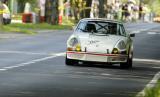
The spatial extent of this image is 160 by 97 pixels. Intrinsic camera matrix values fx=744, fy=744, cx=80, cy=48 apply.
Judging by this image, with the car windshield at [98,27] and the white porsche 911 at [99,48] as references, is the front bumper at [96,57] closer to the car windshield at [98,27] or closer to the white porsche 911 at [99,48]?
the white porsche 911 at [99,48]

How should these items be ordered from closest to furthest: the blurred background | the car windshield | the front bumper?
the front bumper < the car windshield < the blurred background

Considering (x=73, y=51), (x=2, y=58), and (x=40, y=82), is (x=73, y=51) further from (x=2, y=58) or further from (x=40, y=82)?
(x=40, y=82)

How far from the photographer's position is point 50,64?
69.5ft

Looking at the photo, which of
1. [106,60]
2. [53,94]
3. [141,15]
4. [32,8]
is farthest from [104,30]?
[141,15]

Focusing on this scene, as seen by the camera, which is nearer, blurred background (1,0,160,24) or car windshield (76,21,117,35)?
car windshield (76,21,117,35)

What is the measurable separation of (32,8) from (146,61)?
196 ft

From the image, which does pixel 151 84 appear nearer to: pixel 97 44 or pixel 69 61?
pixel 97 44

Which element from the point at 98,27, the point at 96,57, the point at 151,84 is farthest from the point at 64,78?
the point at 98,27

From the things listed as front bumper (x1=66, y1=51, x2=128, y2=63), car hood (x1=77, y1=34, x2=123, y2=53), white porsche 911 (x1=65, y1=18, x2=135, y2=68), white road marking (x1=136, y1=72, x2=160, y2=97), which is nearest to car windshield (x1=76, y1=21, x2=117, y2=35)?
white porsche 911 (x1=65, y1=18, x2=135, y2=68)

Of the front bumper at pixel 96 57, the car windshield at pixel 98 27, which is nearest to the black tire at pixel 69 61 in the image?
the front bumper at pixel 96 57

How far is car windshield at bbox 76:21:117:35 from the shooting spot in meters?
22.0

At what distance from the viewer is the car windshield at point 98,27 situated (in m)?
22.0

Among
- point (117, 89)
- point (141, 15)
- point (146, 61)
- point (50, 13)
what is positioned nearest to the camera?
point (117, 89)

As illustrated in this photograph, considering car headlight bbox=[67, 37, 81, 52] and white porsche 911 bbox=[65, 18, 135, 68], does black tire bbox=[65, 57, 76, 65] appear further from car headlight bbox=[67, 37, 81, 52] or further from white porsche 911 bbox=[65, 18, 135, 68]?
car headlight bbox=[67, 37, 81, 52]
